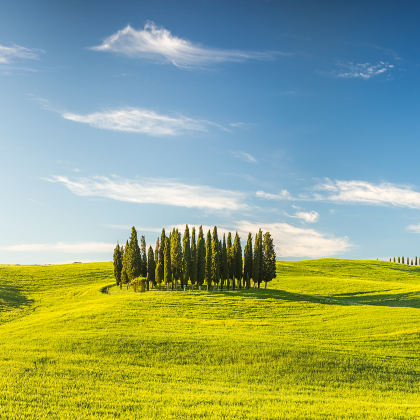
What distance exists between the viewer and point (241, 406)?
1723 centimetres

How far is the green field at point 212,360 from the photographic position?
17.3 meters

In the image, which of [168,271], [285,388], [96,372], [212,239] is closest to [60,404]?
[96,372]

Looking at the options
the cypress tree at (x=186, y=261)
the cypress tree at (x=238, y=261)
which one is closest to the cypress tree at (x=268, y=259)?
the cypress tree at (x=238, y=261)

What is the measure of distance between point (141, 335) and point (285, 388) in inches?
672

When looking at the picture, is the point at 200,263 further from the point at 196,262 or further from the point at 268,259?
the point at 268,259

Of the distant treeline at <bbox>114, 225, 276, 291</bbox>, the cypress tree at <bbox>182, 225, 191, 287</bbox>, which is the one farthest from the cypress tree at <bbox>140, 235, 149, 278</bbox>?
the cypress tree at <bbox>182, 225, 191, 287</bbox>

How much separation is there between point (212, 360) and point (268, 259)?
2128 inches

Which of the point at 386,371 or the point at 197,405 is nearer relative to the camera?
the point at 197,405

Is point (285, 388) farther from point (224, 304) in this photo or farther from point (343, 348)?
point (224, 304)

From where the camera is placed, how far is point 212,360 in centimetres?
2747

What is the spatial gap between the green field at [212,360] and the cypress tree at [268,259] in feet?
65.2

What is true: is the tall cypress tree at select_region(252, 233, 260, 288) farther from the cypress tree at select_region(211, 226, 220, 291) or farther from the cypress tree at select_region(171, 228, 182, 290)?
the cypress tree at select_region(171, 228, 182, 290)

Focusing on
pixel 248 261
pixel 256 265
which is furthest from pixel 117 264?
pixel 256 265

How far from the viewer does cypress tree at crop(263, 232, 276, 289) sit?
7903 centimetres
